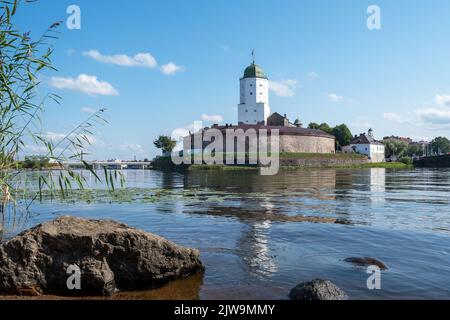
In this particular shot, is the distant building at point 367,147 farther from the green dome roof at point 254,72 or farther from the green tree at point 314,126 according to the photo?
the green dome roof at point 254,72

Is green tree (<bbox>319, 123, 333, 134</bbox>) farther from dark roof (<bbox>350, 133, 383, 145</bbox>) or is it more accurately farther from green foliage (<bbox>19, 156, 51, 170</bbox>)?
green foliage (<bbox>19, 156, 51, 170</bbox>)

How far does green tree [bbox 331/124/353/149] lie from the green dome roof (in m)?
29.4

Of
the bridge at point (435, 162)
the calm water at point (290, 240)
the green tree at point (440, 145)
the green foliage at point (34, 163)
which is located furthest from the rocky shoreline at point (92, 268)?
the green tree at point (440, 145)

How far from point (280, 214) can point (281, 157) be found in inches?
2857

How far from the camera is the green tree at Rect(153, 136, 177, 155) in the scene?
11211cm

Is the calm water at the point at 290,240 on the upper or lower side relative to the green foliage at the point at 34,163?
lower

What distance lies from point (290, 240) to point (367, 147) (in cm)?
11453

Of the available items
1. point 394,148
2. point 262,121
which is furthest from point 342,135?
point 262,121

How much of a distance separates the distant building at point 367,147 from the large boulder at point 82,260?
115 m

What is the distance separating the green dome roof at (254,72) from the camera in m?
117

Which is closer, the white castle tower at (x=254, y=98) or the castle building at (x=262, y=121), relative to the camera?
the castle building at (x=262, y=121)

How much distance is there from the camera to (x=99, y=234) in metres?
6.89

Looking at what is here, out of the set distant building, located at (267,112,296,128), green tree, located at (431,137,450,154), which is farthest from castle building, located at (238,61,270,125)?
green tree, located at (431,137,450,154)

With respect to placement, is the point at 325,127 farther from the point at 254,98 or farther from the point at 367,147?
the point at 254,98
